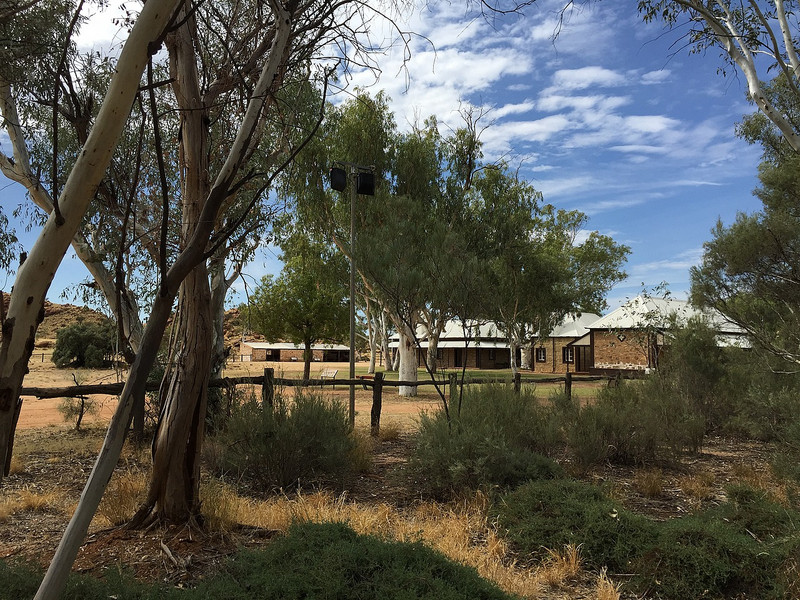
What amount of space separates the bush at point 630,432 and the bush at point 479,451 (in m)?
0.52

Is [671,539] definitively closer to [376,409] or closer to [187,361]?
[187,361]

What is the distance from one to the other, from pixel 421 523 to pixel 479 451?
1514 millimetres

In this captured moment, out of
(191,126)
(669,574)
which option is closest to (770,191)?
(669,574)

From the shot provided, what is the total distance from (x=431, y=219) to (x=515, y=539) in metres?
15.7

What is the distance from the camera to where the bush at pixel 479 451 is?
6.72 meters

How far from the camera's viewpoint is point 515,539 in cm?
527

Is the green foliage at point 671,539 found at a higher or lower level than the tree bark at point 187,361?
lower

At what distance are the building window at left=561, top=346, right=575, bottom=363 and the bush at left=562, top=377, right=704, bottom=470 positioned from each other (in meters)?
36.6

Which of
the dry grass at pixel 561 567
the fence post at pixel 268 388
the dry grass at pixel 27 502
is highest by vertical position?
→ the fence post at pixel 268 388

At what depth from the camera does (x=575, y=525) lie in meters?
5.32

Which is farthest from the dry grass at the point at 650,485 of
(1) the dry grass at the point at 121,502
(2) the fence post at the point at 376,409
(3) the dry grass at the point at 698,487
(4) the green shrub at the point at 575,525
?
(1) the dry grass at the point at 121,502

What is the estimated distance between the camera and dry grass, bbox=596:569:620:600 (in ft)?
13.6

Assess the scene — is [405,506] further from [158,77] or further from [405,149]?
[405,149]

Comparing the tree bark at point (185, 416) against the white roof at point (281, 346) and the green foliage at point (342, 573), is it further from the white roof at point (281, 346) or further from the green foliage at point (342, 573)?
the white roof at point (281, 346)
